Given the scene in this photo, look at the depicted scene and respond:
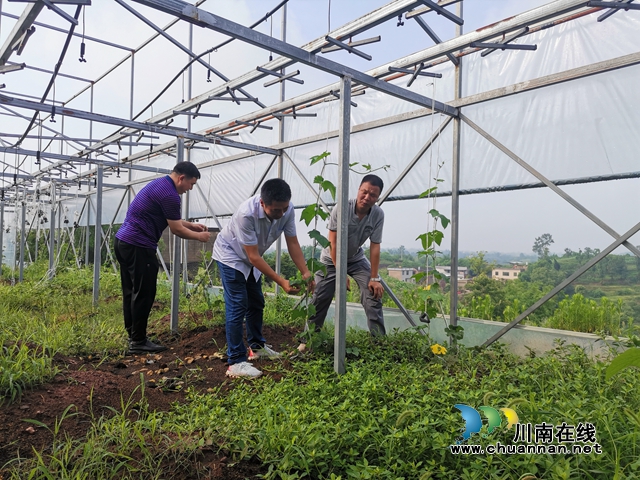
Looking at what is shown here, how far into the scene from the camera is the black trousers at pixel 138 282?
4.24 m

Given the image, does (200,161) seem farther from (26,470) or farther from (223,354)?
(26,470)

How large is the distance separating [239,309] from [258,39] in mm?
2038

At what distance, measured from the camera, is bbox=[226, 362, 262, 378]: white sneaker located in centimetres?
331

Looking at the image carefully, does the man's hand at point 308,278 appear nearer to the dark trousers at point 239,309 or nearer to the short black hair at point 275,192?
the dark trousers at point 239,309

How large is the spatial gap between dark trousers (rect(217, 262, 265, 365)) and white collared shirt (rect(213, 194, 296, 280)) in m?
0.09

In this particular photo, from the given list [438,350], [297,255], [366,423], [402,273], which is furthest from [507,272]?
[366,423]

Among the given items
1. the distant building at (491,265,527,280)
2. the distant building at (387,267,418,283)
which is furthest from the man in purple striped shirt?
the distant building at (491,265,527,280)

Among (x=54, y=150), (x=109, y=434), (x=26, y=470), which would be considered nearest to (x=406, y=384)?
(x=109, y=434)

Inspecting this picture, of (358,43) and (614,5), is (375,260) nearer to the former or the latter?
(358,43)

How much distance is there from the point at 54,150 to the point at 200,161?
5.10 m

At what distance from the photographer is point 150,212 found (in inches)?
172

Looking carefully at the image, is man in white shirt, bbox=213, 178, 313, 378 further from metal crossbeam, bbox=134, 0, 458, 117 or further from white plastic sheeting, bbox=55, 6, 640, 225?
metal crossbeam, bbox=134, 0, 458, 117

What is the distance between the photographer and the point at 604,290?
13.5 feet

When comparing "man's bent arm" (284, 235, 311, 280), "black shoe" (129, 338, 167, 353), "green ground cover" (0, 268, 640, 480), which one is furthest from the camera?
"black shoe" (129, 338, 167, 353)
